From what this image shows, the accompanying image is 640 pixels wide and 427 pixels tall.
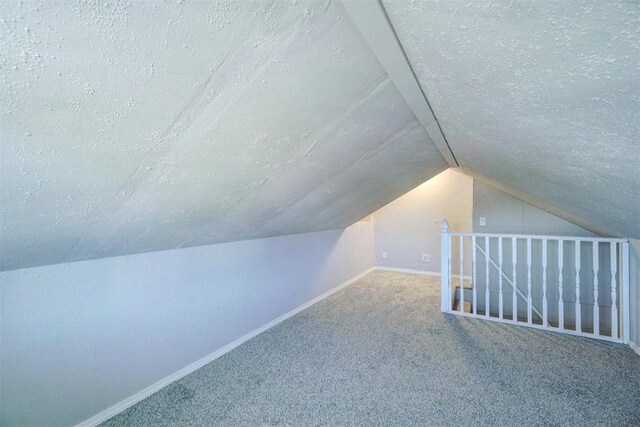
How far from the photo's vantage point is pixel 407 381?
6.30ft

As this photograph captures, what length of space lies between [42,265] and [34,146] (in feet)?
3.36

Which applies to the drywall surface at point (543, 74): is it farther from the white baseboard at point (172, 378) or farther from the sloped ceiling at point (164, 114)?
the white baseboard at point (172, 378)

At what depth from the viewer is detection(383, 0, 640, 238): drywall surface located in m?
0.49

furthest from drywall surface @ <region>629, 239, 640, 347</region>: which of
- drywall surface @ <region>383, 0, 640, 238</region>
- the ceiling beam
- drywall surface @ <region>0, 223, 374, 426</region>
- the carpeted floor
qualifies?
drywall surface @ <region>0, 223, 374, 426</region>

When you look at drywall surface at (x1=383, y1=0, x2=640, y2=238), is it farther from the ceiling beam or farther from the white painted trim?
the white painted trim

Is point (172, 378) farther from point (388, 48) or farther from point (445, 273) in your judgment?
point (445, 273)

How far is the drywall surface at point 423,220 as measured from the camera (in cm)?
452

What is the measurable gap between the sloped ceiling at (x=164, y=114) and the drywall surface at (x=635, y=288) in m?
2.05

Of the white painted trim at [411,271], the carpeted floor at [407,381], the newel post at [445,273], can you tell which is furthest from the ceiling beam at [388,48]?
the white painted trim at [411,271]

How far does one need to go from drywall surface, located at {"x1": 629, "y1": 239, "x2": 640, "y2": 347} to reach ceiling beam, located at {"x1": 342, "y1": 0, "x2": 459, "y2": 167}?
2.21m

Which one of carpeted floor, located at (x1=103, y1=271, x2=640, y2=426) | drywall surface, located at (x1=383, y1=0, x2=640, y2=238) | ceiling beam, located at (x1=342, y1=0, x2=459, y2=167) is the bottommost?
carpeted floor, located at (x1=103, y1=271, x2=640, y2=426)

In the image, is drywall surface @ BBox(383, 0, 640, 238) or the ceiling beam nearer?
drywall surface @ BBox(383, 0, 640, 238)

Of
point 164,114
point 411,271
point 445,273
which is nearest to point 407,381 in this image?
point 445,273

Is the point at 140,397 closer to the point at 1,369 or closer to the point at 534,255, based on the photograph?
the point at 1,369
